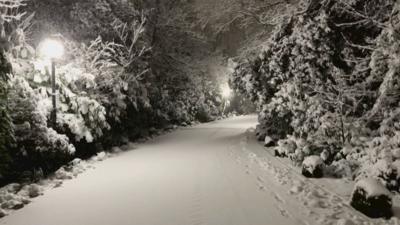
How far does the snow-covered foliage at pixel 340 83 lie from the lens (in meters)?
7.01

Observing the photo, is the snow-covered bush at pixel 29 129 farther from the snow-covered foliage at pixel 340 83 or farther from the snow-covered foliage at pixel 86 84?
the snow-covered foliage at pixel 340 83

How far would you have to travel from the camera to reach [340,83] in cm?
938

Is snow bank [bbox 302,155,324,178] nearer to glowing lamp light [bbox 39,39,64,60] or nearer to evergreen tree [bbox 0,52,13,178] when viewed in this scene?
evergreen tree [bbox 0,52,13,178]

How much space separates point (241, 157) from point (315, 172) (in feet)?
10.5

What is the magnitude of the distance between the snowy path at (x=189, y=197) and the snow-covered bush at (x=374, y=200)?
181 mm

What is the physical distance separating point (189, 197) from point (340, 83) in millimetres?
4979

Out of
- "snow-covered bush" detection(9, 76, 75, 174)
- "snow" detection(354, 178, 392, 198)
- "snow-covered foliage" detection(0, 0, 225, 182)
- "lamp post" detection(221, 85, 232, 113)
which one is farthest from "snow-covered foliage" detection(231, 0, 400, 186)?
"lamp post" detection(221, 85, 232, 113)

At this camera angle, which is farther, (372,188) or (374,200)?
(372,188)

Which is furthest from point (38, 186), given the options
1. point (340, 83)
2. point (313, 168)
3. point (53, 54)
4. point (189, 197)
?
point (340, 83)

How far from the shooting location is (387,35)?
22.1ft

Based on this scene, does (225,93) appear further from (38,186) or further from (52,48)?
(38,186)

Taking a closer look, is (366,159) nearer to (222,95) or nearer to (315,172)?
(315,172)

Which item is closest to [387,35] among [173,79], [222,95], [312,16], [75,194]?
[312,16]

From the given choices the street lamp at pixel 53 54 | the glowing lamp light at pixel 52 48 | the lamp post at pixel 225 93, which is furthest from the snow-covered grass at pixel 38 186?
the lamp post at pixel 225 93
